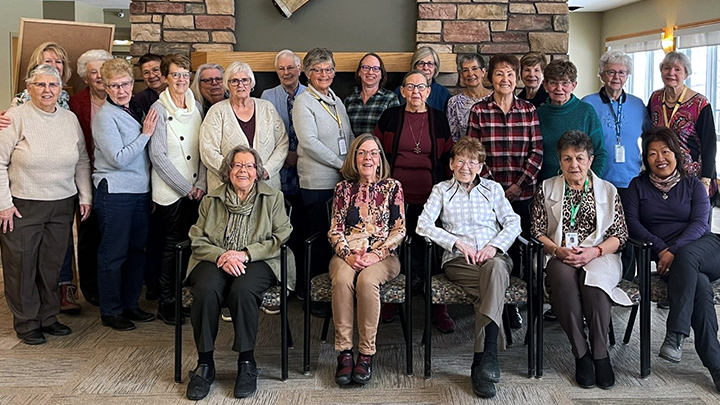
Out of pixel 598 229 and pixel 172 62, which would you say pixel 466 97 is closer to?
pixel 598 229

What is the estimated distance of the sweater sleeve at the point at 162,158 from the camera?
376 centimetres

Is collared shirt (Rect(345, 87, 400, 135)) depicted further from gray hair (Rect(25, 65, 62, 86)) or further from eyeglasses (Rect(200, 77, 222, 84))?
gray hair (Rect(25, 65, 62, 86))

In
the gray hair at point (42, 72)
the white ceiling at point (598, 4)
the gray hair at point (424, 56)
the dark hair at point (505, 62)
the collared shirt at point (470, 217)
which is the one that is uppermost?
the white ceiling at point (598, 4)

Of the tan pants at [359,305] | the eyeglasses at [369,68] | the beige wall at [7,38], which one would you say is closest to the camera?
the tan pants at [359,305]

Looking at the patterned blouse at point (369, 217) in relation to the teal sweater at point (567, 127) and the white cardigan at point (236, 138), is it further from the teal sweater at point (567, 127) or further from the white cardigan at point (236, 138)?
the teal sweater at point (567, 127)

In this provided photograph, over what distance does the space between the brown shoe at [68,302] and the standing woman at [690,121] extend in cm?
371

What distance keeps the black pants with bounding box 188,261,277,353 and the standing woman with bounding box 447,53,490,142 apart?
158cm

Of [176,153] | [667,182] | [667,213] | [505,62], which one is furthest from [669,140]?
[176,153]

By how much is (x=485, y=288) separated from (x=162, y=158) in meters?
1.90

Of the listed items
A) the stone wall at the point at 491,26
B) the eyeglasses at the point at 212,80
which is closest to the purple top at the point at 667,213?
the stone wall at the point at 491,26

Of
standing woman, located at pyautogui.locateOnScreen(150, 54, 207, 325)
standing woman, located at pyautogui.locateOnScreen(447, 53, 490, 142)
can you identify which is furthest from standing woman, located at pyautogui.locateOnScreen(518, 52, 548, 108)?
standing woman, located at pyautogui.locateOnScreen(150, 54, 207, 325)

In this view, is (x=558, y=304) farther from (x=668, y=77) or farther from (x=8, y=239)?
(x=8, y=239)

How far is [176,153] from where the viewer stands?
12.5ft

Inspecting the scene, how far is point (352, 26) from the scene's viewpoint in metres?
4.91
